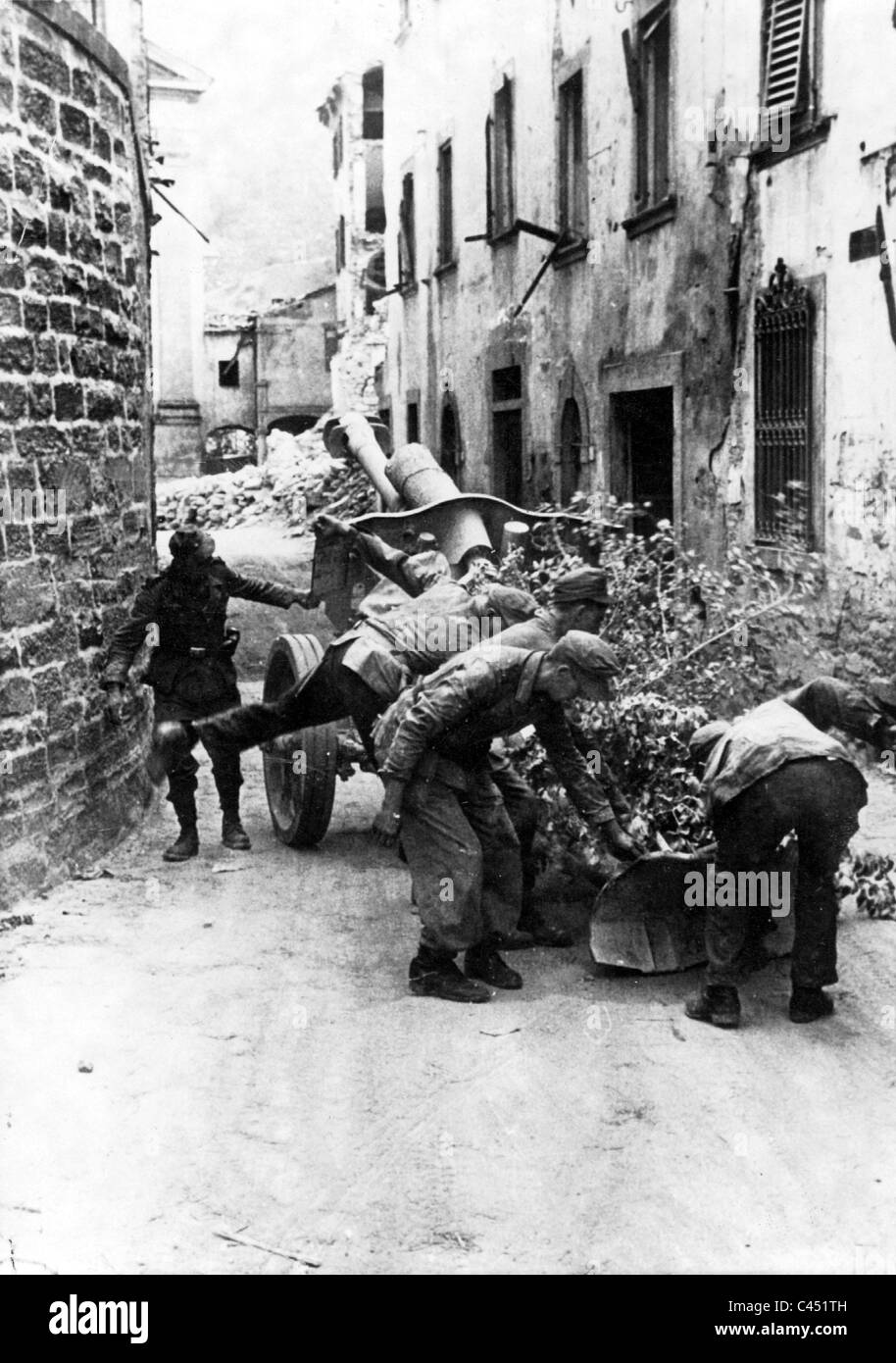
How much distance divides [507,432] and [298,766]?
9.06 metres

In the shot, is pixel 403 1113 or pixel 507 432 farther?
pixel 507 432

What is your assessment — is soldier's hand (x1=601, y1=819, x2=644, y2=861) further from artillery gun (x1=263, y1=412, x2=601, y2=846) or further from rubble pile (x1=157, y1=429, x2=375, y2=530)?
rubble pile (x1=157, y1=429, x2=375, y2=530)

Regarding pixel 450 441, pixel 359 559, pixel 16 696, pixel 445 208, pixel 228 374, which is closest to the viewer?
pixel 16 696

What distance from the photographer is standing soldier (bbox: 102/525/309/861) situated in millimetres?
7848

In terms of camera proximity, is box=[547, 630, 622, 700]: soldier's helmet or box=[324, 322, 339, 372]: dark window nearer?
box=[547, 630, 622, 700]: soldier's helmet

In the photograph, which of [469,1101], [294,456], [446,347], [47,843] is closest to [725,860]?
[469,1101]

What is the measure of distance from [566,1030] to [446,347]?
13.8m

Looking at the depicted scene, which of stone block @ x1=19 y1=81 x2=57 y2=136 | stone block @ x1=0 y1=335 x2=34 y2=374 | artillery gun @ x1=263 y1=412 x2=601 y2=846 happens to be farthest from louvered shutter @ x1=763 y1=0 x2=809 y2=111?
stone block @ x1=0 y1=335 x2=34 y2=374

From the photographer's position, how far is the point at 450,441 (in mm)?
18156

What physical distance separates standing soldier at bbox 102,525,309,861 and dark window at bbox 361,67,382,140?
15687mm

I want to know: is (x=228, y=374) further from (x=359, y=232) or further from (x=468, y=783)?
(x=468, y=783)

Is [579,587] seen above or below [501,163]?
below

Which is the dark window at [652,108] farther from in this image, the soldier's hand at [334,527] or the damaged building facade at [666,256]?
the soldier's hand at [334,527]

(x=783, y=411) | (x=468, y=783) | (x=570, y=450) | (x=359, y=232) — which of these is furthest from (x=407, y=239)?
(x=468, y=783)
